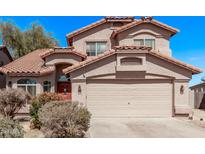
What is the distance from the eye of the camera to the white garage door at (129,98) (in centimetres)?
1773

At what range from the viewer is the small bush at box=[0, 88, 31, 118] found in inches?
594

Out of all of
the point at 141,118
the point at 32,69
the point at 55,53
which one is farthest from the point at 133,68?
the point at 32,69

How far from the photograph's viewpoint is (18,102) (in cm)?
1568

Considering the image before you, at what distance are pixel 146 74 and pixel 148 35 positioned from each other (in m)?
4.81

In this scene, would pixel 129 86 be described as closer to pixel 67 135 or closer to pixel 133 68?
pixel 133 68

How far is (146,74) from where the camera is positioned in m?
17.6

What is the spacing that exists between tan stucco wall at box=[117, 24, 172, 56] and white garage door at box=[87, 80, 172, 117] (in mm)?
4455

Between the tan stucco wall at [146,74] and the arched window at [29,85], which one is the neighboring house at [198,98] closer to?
the tan stucco wall at [146,74]

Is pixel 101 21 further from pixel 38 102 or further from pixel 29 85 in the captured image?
pixel 38 102

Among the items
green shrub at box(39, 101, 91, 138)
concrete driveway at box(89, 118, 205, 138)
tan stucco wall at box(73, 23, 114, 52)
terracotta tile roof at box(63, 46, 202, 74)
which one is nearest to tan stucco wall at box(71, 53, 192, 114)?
terracotta tile roof at box(63, 46, 202, 74)

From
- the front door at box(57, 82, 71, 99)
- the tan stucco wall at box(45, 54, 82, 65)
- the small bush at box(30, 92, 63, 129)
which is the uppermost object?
the tan stucco wall at box(45, 54, 82, 65)

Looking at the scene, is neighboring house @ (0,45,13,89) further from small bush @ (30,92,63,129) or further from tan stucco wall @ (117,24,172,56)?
tan stucco wall @ (117,24,172,56)

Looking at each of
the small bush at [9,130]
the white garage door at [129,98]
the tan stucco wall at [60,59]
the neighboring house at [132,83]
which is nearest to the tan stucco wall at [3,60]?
the tan stucco wall at [60,59]

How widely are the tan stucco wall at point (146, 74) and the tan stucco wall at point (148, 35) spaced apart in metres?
3.84
